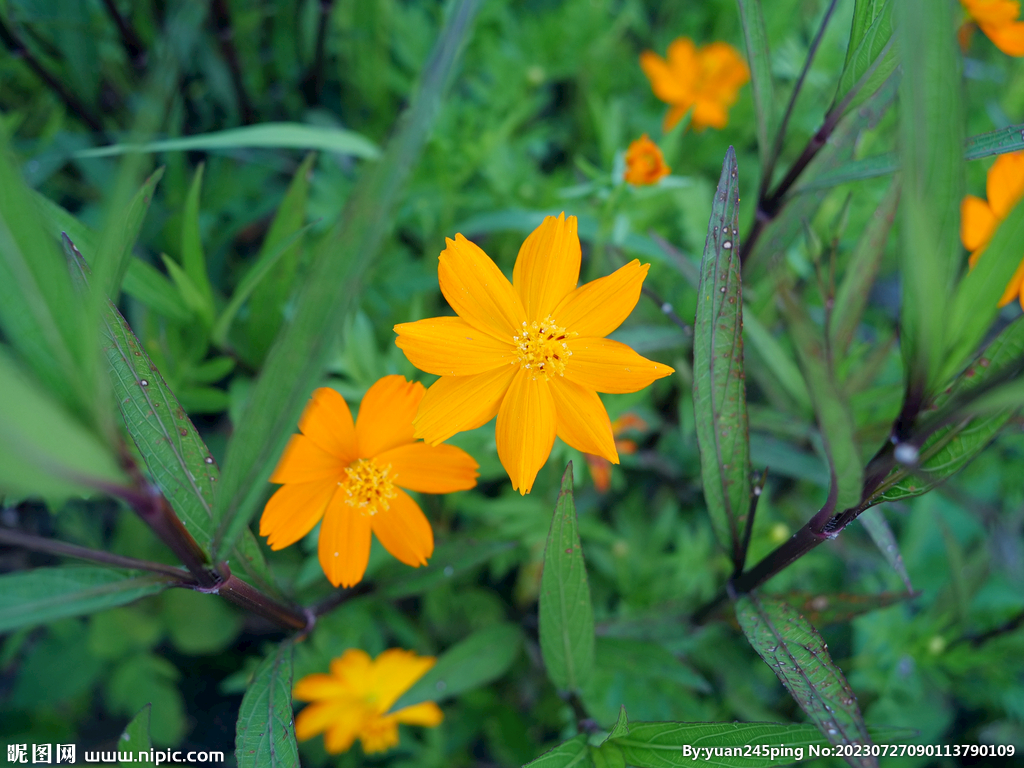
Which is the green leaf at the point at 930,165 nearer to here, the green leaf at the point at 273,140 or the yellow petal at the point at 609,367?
the yellow petal at the point at 609,367

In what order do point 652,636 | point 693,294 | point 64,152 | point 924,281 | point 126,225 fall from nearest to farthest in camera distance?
point 924,281
point 126,225
point 652,636
point 64,152
point 693,294

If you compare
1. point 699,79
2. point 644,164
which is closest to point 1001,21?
point 699,79

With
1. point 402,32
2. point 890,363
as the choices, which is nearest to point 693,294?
point 890,363

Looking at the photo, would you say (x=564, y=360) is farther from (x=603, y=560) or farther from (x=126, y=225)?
(x=603, y=560)

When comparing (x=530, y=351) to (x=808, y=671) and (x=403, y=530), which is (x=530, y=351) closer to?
(x=403, y=530)

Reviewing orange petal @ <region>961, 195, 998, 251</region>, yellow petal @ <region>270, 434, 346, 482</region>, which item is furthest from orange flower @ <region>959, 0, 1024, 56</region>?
yellow petal @ <region>270, 434, 346, 482</region>
